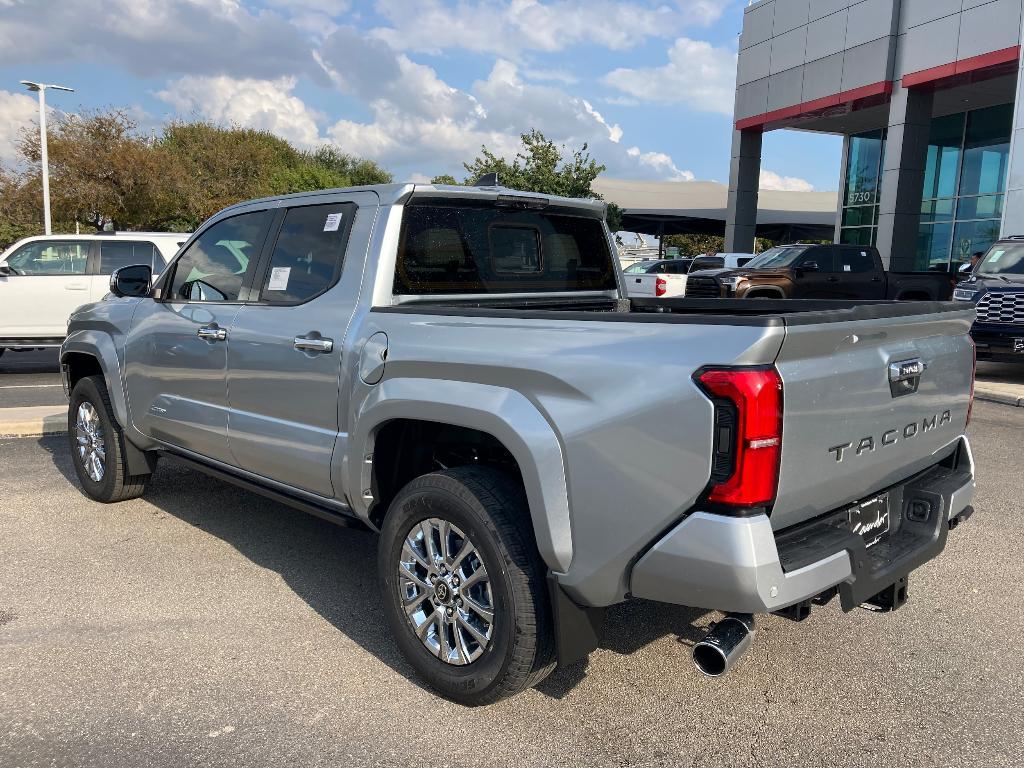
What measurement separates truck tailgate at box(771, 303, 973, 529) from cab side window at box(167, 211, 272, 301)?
2.82 meters

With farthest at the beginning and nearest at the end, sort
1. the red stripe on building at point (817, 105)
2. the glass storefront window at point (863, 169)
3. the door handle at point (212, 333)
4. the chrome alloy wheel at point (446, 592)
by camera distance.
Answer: the glass storefront window at point (863, 169) < the red stripe on building at point (817, 105) < the door handle at point (212, 333) < the chrome alloy wheel at point (446, 592)

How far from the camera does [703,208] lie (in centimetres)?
4659

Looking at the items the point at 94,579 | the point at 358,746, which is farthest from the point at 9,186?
the point at 358,746

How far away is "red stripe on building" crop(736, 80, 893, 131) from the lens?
875 inches

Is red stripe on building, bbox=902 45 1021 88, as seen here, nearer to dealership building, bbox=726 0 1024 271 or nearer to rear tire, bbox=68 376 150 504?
dealership building, bbox=726 0 1024 271

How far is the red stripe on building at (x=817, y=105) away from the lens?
72.9 feet

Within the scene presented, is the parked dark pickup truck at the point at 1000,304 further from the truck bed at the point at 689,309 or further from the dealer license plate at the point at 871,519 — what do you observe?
the dealer license plate at the point at 871,519

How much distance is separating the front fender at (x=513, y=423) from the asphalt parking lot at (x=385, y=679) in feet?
2.44

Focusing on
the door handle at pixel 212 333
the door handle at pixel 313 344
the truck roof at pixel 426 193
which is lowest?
the door handle at pixel 212 333

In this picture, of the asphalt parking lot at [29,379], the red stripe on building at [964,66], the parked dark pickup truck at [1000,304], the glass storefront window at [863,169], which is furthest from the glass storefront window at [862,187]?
the asphalt parking lot at [29,379]

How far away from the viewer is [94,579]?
423 cm

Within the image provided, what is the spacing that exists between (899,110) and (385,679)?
22869 mm

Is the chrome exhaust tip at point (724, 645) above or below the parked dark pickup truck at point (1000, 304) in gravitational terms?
below

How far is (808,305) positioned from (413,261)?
6.49 ft
